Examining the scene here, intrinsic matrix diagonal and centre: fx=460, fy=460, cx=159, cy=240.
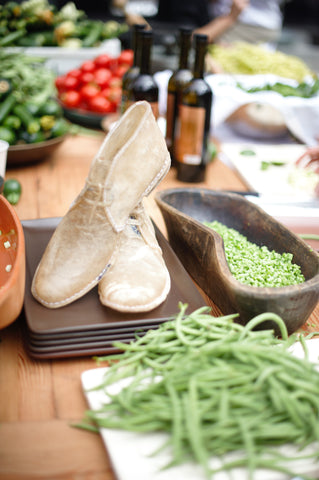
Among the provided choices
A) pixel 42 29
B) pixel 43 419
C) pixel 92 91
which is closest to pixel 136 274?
pixel 43 419

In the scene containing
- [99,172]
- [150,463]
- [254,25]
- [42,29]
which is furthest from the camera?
[254,25]

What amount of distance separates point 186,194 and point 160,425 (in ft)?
2.49

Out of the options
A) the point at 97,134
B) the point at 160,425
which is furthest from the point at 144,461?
the point at 97,134

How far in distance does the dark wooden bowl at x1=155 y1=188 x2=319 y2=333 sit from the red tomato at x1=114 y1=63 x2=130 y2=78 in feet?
4.56

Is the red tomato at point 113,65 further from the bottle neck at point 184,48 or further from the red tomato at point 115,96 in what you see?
the bottle neck at point 184,48

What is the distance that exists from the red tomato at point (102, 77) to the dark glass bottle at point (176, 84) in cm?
65

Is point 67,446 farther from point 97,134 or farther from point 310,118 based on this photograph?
point 310,118

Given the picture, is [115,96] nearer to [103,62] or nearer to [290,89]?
[103,62]

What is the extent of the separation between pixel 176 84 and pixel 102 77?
72 centimetres

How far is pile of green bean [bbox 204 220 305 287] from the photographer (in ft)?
3.25

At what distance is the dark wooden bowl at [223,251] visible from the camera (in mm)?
901

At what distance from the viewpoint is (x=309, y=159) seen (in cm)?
202

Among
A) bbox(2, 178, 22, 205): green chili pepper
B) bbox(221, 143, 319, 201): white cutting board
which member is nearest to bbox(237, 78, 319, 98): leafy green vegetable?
bbox(221, 143, 319, 201): white cutting board

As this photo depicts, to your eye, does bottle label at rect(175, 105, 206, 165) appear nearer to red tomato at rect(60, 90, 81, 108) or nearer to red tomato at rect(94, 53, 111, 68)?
red tomato at rect(60, 90, 81, 108)
